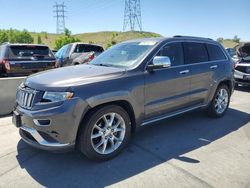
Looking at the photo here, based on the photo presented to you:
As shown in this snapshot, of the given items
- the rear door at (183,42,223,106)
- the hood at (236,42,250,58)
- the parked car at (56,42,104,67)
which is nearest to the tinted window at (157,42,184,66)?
the rear door at (183,42,223,106)

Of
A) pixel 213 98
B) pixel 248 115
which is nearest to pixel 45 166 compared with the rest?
pixel 213 98

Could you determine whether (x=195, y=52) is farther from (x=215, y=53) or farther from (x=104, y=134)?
(x=104, y=134)

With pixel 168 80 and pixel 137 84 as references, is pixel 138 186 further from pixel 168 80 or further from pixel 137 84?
pixel 168 80

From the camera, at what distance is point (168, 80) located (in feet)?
15.3

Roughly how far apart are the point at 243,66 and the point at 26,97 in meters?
8.46

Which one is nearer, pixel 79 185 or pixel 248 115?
pixel 79 185

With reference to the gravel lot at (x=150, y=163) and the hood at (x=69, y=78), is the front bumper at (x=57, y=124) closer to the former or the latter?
the hood at (x=69, y=78)

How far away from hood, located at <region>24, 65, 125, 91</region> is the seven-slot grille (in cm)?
9

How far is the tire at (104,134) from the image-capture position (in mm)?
3713

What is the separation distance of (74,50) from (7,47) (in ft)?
13.8

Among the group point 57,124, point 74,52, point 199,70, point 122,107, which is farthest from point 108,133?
point 74,52

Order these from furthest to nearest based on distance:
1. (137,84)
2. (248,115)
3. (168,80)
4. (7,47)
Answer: (7,47)
(248,115)
(168,80)
(137,84)

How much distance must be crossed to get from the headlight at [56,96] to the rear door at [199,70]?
258 cm

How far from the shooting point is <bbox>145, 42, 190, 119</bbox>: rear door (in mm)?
4410
